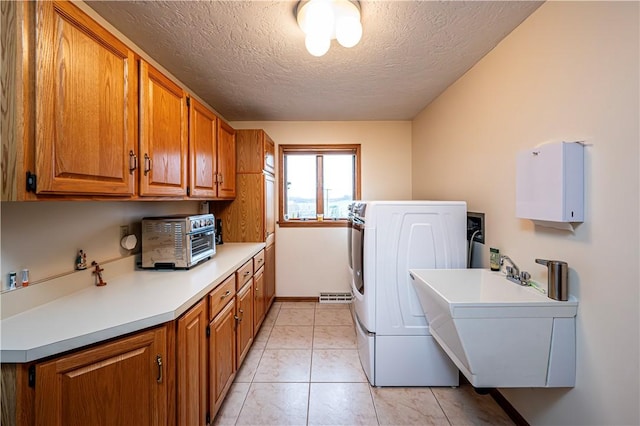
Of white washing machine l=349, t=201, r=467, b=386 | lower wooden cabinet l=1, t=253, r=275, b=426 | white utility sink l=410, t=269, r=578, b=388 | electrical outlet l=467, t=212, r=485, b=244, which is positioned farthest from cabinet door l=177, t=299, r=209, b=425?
electrical outlet l=467, t=212, r=485, b=244

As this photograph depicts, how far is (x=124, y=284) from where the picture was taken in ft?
5.11

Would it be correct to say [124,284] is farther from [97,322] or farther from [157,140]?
[157,140]

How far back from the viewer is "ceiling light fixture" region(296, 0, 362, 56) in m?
1.39

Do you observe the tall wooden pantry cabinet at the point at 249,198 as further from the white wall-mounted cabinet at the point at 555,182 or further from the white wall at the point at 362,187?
the white wall-mounted cabinet at the point at 555,182

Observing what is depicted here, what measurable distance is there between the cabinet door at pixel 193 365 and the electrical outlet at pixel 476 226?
6.31 feet

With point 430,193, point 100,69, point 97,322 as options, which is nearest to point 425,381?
point 430,193

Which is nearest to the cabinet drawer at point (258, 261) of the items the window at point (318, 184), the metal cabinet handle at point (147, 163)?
the window at point (318, 184)

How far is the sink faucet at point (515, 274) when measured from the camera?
4.98 ft

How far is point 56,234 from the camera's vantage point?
1.34 m

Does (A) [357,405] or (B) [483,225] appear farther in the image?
(B) [483,225]

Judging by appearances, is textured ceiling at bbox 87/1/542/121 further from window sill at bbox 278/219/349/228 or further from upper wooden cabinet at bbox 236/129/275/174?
window sill at bbox 278/219/349/228

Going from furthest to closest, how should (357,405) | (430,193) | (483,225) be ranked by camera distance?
(430,193) → (483,225) → (357,405)

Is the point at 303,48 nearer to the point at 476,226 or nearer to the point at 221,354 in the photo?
the point at 476,226

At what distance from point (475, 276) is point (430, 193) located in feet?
4.69
